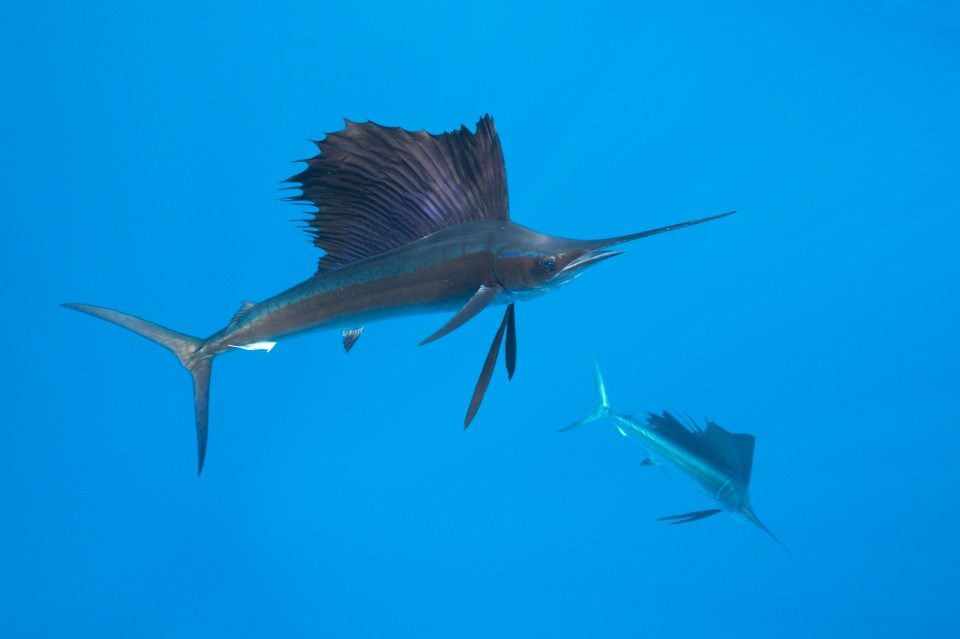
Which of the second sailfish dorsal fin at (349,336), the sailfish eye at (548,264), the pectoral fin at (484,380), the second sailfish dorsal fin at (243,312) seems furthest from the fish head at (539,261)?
the second sailfish dorsal fin at (243,312)

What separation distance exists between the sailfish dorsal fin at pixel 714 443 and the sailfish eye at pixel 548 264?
3.29 metres

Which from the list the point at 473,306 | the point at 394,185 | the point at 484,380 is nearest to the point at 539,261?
the point at 473,306

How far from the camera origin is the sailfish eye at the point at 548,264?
4.97 ft

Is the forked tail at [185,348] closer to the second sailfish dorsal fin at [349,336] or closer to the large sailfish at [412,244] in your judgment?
the large sailfish at [412,244]

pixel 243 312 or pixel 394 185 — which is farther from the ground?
pixel 394 185

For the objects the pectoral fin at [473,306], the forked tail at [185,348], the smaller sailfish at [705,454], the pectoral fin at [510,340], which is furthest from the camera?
the smaller sailfish at [705,454]

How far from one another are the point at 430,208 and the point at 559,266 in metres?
0.48

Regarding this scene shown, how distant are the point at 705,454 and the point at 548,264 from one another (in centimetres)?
355

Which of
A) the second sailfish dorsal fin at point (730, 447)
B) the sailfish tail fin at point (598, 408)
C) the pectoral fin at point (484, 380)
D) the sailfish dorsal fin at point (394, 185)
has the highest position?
the sailfish tail fin at point (598, 408)

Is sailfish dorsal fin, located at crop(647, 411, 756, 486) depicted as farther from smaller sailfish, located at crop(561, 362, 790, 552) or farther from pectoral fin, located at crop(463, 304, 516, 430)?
pectoral fin, located at crop(463, 304, 516, 430)

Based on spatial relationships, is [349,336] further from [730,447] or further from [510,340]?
[730,447]

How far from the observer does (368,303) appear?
1.79m

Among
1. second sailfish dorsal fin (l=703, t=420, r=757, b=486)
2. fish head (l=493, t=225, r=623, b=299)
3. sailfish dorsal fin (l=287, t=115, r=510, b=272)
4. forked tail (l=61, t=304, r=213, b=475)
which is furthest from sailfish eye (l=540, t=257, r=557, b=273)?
second sailfish dorsal fin (l=703, t=420, r=757, b=486)

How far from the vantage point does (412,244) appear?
5.69ft
